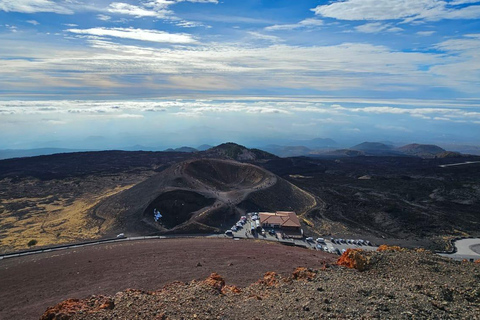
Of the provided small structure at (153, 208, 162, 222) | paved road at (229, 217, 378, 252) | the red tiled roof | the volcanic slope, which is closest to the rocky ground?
paved road at (229, 217, 378, 252)

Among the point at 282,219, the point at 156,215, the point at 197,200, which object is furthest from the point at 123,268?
the point at 197,200

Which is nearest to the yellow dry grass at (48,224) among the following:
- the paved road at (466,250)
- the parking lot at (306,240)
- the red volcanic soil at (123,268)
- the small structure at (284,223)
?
the red volcanic soil at (123,268)

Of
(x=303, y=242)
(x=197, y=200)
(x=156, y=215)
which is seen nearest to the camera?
(x=303, y=242)

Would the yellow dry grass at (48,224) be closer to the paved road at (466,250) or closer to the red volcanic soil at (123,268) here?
the red volcanic soil at (123,268)

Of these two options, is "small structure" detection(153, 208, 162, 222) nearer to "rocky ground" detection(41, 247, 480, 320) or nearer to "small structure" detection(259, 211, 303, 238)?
Result: "small structure" detection(259, 211, 303, 238)

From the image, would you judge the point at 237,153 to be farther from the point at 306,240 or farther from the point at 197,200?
the point at 306,240

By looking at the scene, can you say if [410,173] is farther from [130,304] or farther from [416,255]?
[130,304]

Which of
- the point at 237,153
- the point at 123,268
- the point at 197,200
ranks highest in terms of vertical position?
the point at 237,153
